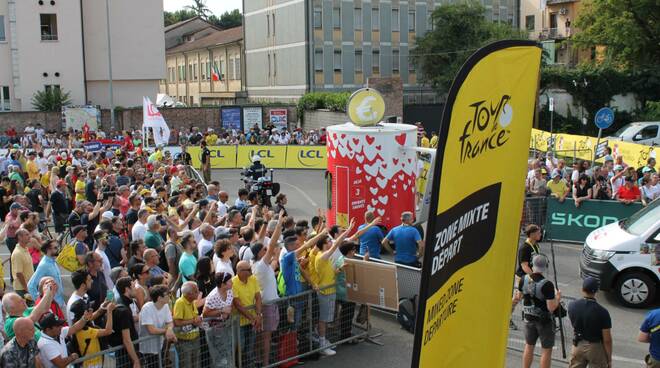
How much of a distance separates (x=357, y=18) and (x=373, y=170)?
4231cm

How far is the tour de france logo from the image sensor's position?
3250 mm

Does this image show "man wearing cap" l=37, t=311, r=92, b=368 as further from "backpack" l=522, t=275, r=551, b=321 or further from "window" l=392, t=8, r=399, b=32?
"window" l=392, t=8, r=399, b=32

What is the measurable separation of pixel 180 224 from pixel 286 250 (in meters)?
2.86

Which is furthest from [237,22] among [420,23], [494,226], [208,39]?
[494,226]

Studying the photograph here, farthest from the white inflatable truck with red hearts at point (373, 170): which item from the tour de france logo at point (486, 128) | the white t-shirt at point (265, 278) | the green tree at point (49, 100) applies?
the green tree at point (49, 100)

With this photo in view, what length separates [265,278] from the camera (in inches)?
374

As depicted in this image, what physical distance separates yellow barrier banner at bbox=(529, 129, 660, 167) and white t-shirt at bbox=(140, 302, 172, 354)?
16541mm

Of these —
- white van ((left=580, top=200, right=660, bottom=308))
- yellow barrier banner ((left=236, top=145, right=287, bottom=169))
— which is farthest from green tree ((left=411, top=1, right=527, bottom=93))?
white van ((left=580, top=200, right=660, bottom=308))

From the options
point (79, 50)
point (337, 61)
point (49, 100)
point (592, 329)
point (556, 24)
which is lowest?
point (592, 329)

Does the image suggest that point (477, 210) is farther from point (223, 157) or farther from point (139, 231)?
point (223, 157)

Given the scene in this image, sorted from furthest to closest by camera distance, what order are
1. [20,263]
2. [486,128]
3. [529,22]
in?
[529,22] < [20,263] < [486,128]

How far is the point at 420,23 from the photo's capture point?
193 ft

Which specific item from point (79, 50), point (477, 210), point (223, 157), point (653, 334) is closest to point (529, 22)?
point (79, 50)

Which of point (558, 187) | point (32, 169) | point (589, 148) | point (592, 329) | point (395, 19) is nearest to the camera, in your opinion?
point (592, 329)
